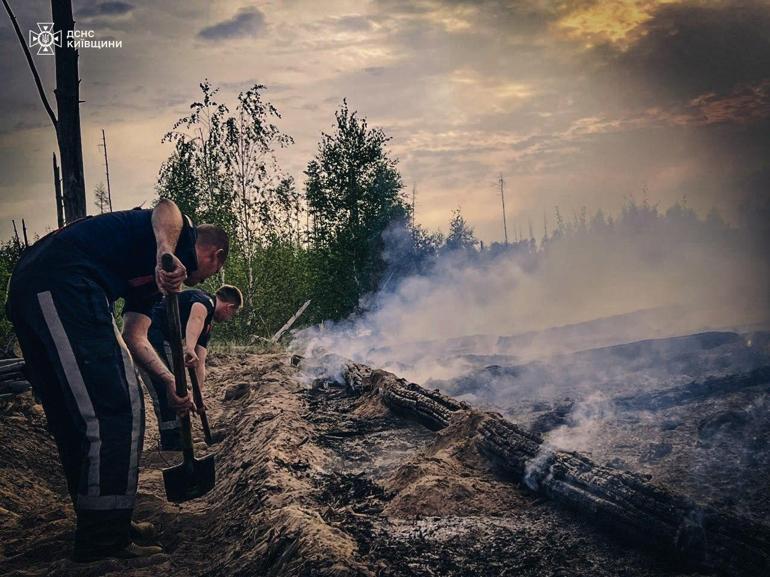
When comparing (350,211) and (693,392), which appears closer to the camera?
(693,392)

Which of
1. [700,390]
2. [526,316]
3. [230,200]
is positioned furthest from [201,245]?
[526,316]

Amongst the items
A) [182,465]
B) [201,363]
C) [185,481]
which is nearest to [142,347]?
[182,465]

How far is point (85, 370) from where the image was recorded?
3.06m

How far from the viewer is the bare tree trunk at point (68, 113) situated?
675cm

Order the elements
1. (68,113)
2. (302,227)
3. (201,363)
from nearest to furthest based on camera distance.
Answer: (201,363), (68,113), (302,227)

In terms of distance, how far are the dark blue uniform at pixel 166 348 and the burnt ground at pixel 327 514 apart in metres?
0.31

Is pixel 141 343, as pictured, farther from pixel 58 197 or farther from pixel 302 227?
pixel 302 227

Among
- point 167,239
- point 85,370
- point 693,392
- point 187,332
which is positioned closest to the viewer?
point 85,370

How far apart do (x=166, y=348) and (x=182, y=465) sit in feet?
7.91

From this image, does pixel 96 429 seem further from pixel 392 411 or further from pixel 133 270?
pixel 392 411

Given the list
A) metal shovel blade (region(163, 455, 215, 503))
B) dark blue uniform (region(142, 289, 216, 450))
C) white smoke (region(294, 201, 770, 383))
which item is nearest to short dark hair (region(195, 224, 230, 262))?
metal shovel blade (region(163, 455, 215, 503))

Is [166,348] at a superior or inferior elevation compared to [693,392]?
superior

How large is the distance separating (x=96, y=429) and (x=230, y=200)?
1557 cm

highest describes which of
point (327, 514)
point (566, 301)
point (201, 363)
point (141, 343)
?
point (141, 343)
